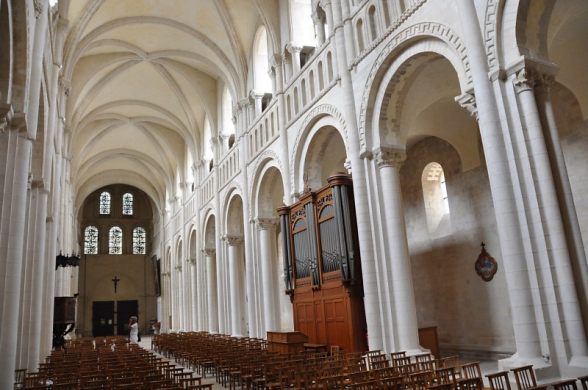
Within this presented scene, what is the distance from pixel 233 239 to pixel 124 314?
82.9 feet

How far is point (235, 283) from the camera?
2178 cm

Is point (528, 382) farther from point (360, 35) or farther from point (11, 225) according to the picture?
point (360, 35)

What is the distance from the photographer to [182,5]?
20469mm

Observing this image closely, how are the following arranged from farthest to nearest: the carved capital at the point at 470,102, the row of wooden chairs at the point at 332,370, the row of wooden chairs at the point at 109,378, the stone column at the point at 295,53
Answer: the stone column at the point at 295,53, the carved capital at the point at 470,102, the row of wooden chairs at the point at 109,378, the row of wooden chairs at the point at 332,370

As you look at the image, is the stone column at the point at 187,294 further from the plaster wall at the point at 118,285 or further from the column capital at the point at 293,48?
the column capital at the point at 293,48

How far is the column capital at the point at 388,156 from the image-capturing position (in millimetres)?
11688

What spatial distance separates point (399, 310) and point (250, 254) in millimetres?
9332

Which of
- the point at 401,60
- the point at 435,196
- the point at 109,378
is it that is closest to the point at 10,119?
the point at 109,378

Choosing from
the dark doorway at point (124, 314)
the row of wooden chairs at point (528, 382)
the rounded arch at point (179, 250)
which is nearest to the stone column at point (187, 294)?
the rounded arch at point (179, 250)

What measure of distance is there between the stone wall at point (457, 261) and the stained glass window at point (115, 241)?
112 ft

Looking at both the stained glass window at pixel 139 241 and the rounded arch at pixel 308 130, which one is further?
the stained glass window at pixel 139 241

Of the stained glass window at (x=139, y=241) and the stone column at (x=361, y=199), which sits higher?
the stained glass window at (x=139, y=241)

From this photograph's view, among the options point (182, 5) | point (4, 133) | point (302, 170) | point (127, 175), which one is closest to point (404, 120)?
point (302, 170)

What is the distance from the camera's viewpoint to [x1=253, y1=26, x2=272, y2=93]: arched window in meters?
20.2
